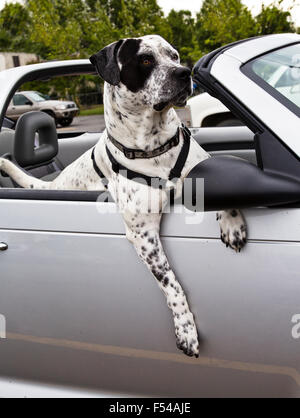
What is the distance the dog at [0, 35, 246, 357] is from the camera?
1584 millimetres

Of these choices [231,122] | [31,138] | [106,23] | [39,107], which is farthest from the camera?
[106,23]

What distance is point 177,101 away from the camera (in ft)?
6.42

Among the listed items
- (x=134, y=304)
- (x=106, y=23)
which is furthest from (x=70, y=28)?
(x=134, y=304)

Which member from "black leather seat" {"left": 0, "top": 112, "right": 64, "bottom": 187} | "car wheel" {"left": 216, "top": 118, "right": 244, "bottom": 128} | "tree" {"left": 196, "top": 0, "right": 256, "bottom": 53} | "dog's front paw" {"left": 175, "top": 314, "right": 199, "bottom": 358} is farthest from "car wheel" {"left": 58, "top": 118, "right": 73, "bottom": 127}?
"dog's front paw" {"left": 175, "top": 314, "right": 199, "bottom": 358}

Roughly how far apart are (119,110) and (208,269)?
0.81m

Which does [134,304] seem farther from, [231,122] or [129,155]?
[231,122]

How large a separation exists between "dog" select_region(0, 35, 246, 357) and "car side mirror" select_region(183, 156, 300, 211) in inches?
5.9

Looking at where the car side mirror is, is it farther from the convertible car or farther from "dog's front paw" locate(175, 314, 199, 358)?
"dog's front paw" locate(175, 314, 199, 358)

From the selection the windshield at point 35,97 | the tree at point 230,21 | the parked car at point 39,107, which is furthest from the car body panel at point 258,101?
the windshield at point 35,97

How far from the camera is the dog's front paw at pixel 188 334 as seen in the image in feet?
5.16

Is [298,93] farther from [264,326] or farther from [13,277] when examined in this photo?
[13,277]

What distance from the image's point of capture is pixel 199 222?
5.12 feet

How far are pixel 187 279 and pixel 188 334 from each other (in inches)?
7.3

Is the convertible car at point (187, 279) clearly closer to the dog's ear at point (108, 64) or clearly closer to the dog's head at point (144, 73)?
the dog's head at point (144, 73)
